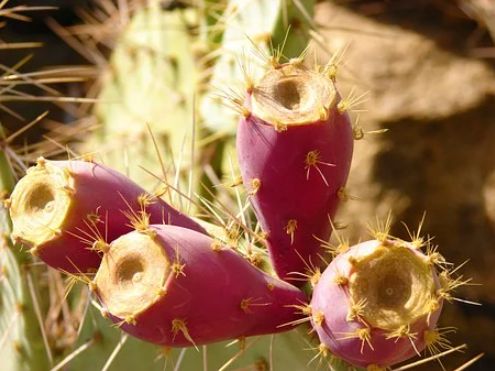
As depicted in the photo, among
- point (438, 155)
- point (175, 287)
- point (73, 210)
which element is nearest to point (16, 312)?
point (73, 210)

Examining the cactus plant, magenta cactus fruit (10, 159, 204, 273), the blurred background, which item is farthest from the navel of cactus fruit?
the blurred background

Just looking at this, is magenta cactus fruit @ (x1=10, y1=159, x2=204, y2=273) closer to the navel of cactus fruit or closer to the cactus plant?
the navel of cactus fruit

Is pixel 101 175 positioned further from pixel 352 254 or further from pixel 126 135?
pixel 126 135

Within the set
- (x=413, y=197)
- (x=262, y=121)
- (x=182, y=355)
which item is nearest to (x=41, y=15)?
(x=413, y=197)

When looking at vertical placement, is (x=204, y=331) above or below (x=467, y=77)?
Result: above

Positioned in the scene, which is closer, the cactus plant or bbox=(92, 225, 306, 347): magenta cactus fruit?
bbox=(92, 225, 306, 347): magenta cactus fruit

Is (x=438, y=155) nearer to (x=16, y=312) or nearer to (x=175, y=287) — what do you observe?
(x=16, y=312)

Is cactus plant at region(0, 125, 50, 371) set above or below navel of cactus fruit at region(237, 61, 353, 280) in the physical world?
below
